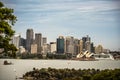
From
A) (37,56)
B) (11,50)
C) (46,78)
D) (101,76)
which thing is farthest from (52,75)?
(11,50)

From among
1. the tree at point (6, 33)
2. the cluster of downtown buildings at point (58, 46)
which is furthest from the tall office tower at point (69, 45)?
the tree at point (6, 33)

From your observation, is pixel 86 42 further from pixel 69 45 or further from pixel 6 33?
pixel 6 33

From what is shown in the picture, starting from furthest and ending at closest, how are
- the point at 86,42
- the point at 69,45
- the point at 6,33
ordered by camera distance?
the point at 69,45
the point at 86,42
the point at 6,33

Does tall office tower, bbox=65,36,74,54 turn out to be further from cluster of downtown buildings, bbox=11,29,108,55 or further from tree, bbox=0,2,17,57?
tree, bbox=0,2,17,57

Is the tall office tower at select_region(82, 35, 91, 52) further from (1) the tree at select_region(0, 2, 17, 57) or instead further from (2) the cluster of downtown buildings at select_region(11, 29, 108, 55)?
(1) the tree at select_region(0, 2, 17, 57)

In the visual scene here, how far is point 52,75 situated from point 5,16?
26.3 ft

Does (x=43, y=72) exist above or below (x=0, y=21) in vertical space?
below

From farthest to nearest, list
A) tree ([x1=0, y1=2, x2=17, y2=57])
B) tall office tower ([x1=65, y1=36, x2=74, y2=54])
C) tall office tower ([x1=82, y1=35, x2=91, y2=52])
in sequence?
tall office tower ([x1=65, y1=36, x2=74, y2=54]) < tall office tower ([x1=82, y1=35, x2=91, y2=52]) < tree ([x1=0, y1=2, x2=17, y2=57])

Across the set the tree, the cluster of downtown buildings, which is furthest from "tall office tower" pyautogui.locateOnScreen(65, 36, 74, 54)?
the tree

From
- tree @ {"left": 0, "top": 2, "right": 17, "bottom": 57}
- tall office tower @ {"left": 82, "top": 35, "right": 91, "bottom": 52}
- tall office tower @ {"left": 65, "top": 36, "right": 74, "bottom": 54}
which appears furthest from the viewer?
tall office tower @ {"left": 65, "top": 36, "right": 74, "bottom": 54}

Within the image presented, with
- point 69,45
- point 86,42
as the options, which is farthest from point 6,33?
point 69,45

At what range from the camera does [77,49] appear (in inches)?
536

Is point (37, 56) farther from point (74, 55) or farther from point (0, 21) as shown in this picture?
point (0, 21)

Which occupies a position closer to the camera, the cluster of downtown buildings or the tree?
the tree
